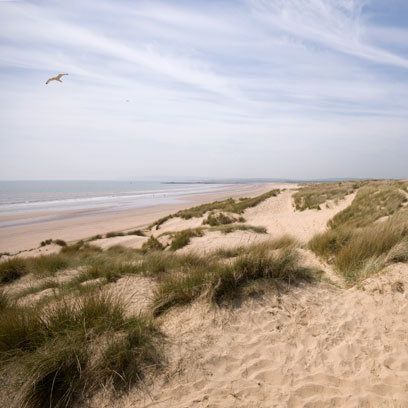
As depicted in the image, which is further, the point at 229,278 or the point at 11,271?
the point at 11,271

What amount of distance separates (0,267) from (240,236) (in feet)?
26.7

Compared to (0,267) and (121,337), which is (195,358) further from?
(0,267)

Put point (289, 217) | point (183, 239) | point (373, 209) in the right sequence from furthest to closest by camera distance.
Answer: point (289, 217), point (373, 209), point (183, 239)

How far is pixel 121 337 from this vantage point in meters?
3.41

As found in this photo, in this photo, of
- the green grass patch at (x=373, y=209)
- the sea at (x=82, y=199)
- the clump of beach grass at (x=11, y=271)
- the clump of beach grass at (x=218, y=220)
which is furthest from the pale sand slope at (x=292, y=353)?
the sea at (x=82, y=199)

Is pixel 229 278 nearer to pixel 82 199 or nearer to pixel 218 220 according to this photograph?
pixel 218 220

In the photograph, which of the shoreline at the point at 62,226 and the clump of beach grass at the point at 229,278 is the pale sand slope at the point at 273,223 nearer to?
the clump of beach grass at the point at 229,278

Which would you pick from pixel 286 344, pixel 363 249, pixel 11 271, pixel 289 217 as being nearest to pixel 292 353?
pixel 286 344

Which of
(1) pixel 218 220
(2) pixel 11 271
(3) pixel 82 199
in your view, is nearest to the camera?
(2) pixel 11 271

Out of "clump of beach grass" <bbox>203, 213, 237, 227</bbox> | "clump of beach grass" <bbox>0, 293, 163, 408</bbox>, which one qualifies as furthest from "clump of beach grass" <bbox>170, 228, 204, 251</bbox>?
"clump of beach grass" <bbox>0, 293, 163, 408</bbox>

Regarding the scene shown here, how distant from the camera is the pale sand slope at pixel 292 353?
116 inches

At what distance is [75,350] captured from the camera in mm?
3109

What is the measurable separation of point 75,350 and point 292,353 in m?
2.40

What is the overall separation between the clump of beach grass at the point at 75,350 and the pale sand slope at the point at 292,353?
0.20 m
